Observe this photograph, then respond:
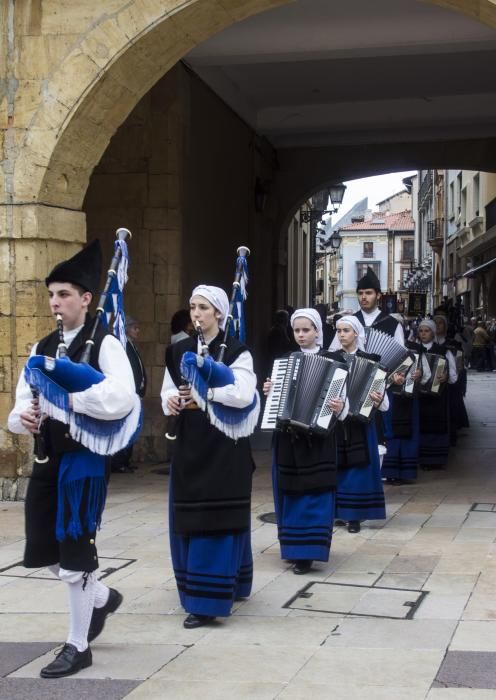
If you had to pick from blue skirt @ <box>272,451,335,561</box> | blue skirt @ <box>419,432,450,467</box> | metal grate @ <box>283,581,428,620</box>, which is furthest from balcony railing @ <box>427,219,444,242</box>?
metal grate @ <box>283,581,428,620</box>

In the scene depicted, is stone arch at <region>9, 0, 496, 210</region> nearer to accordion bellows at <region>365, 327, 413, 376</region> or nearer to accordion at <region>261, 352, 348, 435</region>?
accordion bellows at <region>365, 327, 413, 376</region>

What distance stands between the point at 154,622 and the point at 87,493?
1.11 metres

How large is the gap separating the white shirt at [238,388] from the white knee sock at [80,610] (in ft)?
3.66

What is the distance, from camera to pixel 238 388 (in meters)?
5.39

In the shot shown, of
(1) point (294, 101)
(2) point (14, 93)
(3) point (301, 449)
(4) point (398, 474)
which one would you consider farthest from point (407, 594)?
(1) point (294, 101)

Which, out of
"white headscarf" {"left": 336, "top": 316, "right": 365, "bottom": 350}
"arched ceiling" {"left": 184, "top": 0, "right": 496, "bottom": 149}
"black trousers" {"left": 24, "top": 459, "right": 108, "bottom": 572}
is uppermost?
"arched ceiling" {"left": 184, "top": 0, "right": 496, "bottom": 149}

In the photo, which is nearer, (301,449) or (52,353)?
(52,353)

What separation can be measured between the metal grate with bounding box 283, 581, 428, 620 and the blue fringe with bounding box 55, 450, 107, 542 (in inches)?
61.3

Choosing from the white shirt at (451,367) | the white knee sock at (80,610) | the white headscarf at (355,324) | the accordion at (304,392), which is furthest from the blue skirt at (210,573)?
the white shirt at (451,367)

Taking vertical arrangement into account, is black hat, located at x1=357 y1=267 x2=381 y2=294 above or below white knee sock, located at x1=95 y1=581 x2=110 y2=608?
above

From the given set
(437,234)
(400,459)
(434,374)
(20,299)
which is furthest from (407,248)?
(20,299)

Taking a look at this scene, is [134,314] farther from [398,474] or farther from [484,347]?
[484,347]

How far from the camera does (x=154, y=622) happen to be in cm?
552

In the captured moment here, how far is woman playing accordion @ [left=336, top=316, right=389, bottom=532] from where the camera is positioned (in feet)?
25.6
